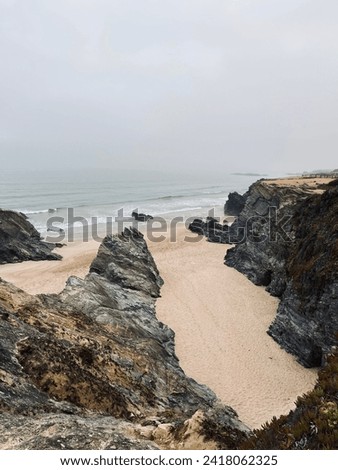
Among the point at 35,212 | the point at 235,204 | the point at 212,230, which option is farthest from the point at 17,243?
the point at 235,204

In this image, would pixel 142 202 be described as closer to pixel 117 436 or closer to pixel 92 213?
pixel 92 213

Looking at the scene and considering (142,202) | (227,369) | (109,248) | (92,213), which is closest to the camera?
(227,369)

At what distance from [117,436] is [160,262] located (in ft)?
91.6

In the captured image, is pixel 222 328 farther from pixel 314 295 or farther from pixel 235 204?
pixel 235 204

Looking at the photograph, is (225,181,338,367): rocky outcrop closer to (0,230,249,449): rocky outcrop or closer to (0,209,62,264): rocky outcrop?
(0,230,249,449): rocky outcrop

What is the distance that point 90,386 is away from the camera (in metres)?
8.98

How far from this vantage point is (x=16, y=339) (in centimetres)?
905

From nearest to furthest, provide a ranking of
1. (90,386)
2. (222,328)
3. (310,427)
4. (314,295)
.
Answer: (310,427)
(90,386)
(314,295)
(222,328)

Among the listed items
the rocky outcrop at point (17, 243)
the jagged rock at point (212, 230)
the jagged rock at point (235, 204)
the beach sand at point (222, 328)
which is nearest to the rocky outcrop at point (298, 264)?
the beach sand at point (222, 328)

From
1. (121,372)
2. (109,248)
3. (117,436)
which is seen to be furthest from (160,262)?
(117,436)

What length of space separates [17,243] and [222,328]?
88.6 feet

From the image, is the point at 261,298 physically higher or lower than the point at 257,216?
lower

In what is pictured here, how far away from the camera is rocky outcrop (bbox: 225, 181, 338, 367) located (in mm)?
16875

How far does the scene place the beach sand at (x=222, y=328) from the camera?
15.3 m
